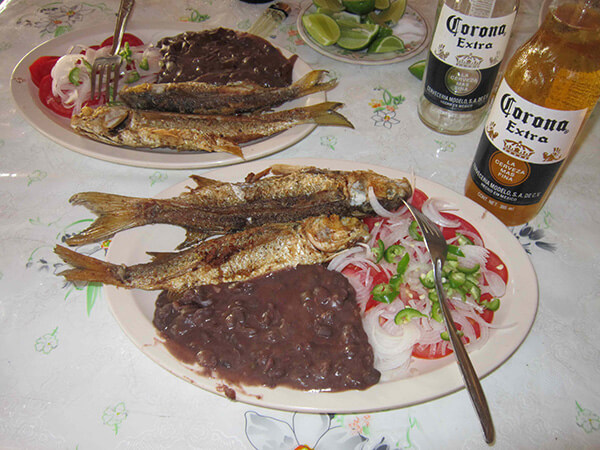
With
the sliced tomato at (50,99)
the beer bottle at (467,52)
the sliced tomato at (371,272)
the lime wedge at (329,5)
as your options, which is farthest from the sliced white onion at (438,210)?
the sliced tomato at (50,99)

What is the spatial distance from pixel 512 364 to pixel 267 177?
1.20 metres

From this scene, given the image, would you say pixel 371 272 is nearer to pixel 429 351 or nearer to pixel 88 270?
pixel 429 351

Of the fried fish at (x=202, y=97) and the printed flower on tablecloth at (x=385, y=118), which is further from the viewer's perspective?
the printed flower on tablecloth at (x=385, y=118)

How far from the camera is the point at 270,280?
62.3 inches

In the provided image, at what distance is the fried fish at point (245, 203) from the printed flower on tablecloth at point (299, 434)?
0.74m

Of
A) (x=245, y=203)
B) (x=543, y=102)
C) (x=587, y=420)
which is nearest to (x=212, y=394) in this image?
(x=245, y=203)

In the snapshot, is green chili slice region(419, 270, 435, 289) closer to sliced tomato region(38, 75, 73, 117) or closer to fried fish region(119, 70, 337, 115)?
fried fish region(119, 70, 337, 115)

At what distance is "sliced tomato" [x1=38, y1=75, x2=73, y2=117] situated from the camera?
2.29m

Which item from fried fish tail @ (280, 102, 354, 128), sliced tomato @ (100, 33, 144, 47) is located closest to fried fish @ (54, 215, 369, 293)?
fried fish tail @ (280, 102, 354, 128)

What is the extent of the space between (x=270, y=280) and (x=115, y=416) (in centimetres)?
68

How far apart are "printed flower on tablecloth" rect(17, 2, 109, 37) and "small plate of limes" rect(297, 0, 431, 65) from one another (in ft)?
5.12

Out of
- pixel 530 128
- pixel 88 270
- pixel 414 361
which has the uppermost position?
pixel 530 128

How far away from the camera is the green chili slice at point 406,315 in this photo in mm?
1440

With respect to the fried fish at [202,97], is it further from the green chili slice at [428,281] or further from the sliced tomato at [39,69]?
the green chili slice at [428,281]
